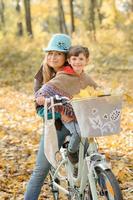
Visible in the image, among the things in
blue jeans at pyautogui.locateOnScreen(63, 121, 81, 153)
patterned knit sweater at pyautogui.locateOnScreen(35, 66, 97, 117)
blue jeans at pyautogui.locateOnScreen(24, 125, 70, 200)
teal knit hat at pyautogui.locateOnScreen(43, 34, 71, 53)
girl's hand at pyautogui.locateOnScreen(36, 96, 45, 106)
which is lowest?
blue jeans at pyautogui.locateOnScreen(24, 125, 70, 200)

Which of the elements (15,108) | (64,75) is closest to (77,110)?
(64,75)

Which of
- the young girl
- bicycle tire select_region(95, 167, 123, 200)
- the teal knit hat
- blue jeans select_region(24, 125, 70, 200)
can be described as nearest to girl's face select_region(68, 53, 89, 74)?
the young girl

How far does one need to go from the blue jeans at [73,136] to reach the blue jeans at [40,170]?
22 centimetres

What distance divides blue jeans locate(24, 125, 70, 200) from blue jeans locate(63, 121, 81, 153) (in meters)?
0.22

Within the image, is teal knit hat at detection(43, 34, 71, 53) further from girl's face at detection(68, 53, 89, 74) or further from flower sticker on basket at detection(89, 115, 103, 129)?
flower sticker on basket at detection(89, 115, 103, 129)

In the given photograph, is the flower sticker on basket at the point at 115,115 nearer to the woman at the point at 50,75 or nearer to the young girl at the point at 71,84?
the young girl at the point at 71,84

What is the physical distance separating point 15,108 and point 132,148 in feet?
19.2

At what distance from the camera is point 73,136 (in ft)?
13.4

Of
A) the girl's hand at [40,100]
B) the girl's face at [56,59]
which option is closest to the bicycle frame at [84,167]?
the girl's hand at [40,100]

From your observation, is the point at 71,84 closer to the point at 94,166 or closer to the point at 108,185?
the point at 94,166

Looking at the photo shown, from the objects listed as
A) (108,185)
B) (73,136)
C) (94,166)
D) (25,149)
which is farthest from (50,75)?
(25,149)

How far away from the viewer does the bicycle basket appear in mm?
3629

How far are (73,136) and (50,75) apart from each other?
2.28 ft

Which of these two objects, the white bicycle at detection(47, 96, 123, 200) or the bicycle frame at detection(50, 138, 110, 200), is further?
the bicycle frame at detection(50, 138, 110, 200)
